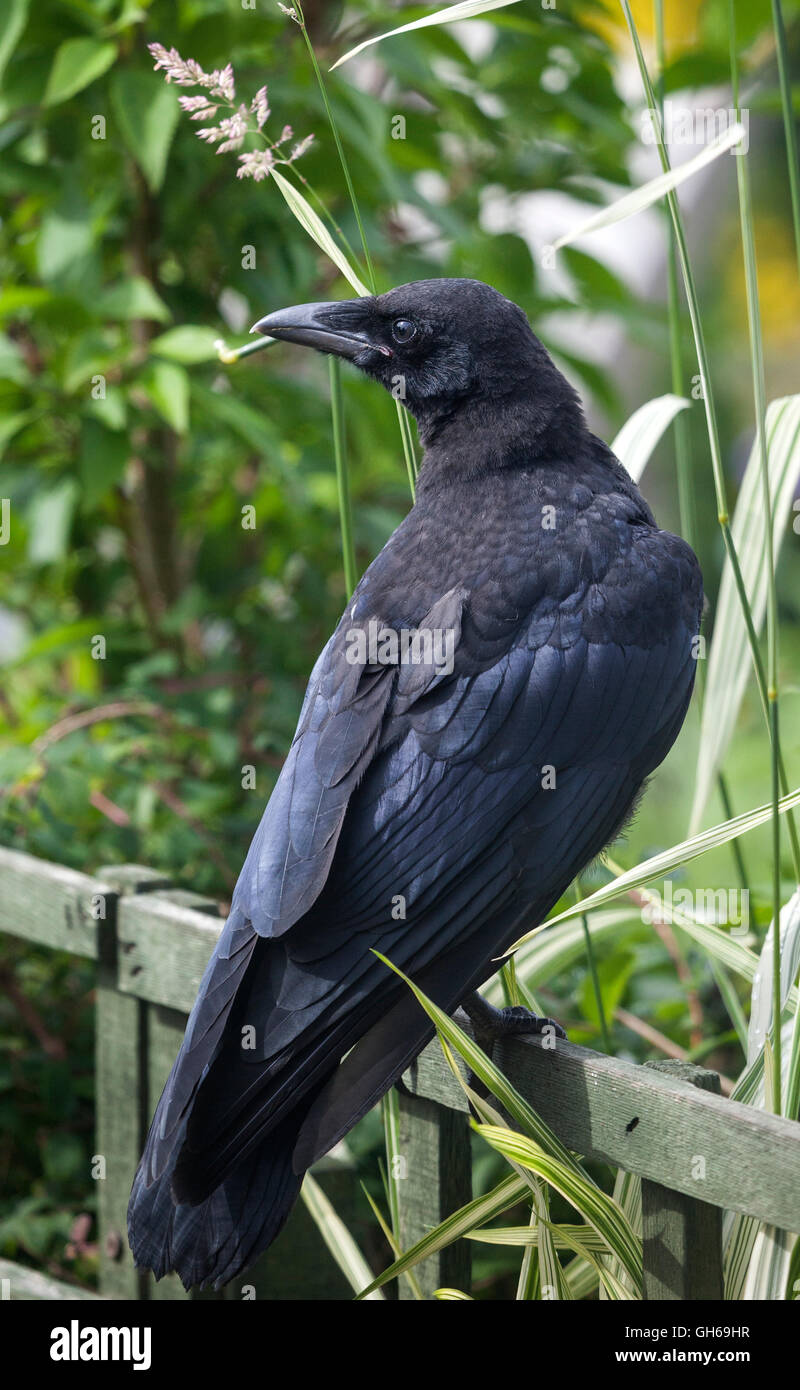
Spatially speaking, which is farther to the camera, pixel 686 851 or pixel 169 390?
pixel 169 390

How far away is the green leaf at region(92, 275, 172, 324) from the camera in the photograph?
8.26 ft

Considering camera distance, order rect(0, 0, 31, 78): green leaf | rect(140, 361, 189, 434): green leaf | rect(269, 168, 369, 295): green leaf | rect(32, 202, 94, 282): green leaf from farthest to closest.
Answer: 1. rect(32, 202, 94, 282): green leaf
2. rect(140, 361, 189, 434): green leaf
3. rect(0, 0, 31, 78): green leaf
4. rect(269, 168, 369, 295): green leaf

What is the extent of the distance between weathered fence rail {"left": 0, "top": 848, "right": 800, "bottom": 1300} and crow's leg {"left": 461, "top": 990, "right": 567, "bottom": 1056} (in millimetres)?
18

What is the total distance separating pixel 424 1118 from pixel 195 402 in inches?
59.8

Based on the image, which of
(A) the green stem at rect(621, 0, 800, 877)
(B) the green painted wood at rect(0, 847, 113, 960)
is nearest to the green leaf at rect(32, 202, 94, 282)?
(B) the green painted wood at rect(0, 847, 113, 960)

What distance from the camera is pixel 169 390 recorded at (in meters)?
2.48

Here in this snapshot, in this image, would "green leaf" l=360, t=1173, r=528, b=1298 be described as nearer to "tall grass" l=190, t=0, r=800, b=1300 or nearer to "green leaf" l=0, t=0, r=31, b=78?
"tall grass" l=190, t=0, r=800, b=1300

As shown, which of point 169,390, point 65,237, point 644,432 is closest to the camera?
point 644,432

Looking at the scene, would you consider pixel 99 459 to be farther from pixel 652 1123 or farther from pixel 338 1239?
pixel 652 1123

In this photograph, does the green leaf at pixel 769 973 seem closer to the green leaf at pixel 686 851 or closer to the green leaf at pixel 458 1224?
the green leaf at pixel 686 851

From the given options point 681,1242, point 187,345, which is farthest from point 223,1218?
point 187,345

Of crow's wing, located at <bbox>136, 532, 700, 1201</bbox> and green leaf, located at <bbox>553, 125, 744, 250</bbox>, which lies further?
crow's wing, located at <bbox>136, 532, 700, 1201</bbox>

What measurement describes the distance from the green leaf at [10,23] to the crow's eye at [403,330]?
92cm
